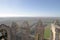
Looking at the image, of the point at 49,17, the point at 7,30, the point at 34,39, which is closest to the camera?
the point at 7,30

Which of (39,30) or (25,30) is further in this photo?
(25,30)

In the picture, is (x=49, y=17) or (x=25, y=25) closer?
(x=25, y=25)

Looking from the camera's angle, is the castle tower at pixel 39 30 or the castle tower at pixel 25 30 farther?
the castle tower at pixel 25 30

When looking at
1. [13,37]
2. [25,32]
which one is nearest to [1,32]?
[13,37]

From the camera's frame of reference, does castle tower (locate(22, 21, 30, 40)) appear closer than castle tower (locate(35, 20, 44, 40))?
No

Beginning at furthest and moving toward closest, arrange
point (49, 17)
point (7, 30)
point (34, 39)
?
1. point (49, 17)
2. point (34, 39)
3. point (7, 30)

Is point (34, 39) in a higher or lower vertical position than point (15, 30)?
lower

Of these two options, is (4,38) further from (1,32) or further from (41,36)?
(41,36)

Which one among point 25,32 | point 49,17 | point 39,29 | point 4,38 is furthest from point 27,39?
point 49,17

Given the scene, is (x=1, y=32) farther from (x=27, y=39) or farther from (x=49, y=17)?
(x=49, y=17)
